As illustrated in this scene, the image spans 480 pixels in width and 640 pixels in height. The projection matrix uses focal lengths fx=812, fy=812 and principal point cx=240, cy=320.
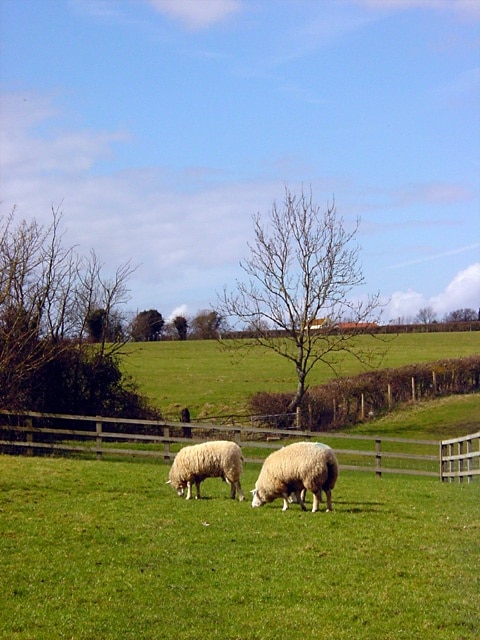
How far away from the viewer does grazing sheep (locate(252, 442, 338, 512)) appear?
12781 mm

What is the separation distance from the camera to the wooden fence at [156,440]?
20188mm

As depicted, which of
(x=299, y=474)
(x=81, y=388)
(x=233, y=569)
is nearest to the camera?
(x=233, y=569)

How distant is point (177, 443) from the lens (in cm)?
2781

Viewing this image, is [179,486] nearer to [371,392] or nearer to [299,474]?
[299,474]

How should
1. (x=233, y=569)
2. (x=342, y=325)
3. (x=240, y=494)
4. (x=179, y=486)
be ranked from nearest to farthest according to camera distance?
(x=233, y=569) → (x=240, y=494) → (x=179, y=486) → (x=342, y=325)

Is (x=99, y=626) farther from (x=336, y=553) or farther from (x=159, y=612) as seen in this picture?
(x=336, y=553)

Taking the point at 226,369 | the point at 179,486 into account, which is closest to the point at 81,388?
the point at 179,486

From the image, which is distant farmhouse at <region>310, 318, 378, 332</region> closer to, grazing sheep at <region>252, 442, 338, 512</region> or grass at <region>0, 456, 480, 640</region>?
grass at <region>0, 456, 480, 640</region>

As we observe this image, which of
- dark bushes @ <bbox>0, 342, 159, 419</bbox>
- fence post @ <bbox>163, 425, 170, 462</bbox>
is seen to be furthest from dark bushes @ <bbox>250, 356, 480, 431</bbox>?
fence post @ <bbox>163, 425, 170, 462</bbox>

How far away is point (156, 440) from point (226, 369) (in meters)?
31.2

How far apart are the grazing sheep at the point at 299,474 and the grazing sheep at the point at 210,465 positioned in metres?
0.86

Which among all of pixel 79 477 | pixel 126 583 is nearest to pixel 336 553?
pixel 126 583

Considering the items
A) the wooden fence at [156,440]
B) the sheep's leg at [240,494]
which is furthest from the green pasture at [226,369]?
the sheep's leg at [240,494]

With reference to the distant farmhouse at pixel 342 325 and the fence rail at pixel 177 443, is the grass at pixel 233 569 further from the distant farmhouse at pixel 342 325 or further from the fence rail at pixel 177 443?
the distant farmhouse at pixel 342 325
